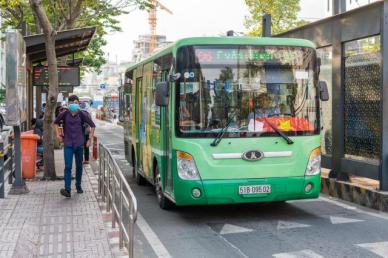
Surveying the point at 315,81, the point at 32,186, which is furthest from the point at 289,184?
the point at 32,186

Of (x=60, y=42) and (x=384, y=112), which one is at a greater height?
(x=60, y=42)

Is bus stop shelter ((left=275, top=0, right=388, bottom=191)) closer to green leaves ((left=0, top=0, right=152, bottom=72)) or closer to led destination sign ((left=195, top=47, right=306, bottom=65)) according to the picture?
led destination sign ((left=195, top=47, right=306, bottom=65))

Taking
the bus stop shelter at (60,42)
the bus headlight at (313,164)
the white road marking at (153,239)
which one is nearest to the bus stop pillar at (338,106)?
the bus headlight at (313,164)

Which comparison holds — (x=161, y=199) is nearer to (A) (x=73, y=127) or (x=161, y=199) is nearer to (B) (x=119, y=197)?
(A) (x=73, y=127)

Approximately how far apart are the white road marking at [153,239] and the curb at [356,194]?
12.5ft

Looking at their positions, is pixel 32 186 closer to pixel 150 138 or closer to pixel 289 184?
pixel 150 138

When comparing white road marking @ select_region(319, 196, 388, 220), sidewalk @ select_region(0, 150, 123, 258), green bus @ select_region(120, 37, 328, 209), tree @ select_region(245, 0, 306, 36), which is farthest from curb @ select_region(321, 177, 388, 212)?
tree @ select_region(245, 0, 306, 36)

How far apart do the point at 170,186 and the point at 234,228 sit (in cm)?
125

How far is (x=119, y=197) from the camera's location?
661cm

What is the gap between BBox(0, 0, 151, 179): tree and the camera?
42.0 feet

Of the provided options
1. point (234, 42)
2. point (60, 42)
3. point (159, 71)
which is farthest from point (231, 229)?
point (60, 42)

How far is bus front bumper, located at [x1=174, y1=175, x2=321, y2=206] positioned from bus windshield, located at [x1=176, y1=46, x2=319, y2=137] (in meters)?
0.67

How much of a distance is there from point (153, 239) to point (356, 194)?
4322 millimetres

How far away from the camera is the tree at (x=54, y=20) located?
1280cm
